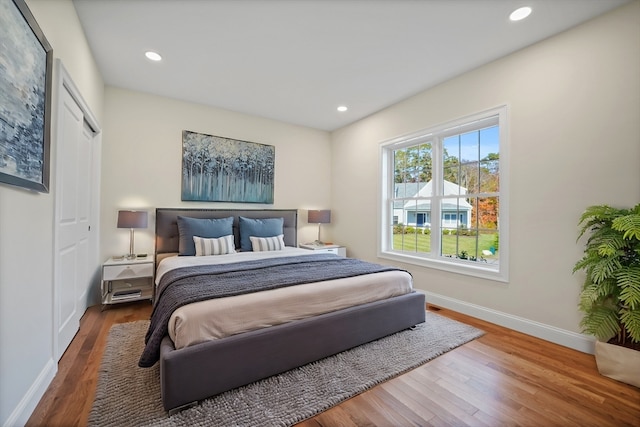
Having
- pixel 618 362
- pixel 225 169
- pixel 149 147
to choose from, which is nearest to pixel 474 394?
pixel 618 362

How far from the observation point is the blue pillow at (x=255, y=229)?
3.77m

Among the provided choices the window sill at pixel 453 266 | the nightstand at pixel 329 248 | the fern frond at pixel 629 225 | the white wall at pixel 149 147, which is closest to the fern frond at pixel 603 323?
the fern frond at pixel 629 225

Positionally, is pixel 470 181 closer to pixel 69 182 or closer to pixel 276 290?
pixel 276 290

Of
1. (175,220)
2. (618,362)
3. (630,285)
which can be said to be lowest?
(618,362)

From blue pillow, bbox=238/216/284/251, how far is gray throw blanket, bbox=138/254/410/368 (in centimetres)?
98

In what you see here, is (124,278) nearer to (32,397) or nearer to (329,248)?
(32,397)

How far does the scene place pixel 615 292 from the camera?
1855 millimetres

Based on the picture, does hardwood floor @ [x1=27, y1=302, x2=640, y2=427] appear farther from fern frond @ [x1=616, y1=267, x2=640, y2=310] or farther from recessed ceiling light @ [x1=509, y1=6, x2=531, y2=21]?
recessed ceiling light @ [x1=509, y1=6, x2=531, y2=21]

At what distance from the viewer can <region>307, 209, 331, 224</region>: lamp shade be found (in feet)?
15.2

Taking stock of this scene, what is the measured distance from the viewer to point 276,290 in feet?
6.54

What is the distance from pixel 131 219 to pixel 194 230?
2.25 ft

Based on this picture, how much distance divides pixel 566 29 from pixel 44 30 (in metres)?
3.85

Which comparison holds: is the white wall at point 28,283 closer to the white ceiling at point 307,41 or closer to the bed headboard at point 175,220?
the white ceiling at point 307,41

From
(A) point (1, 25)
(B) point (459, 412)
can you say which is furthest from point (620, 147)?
(A) point (1, 25)
